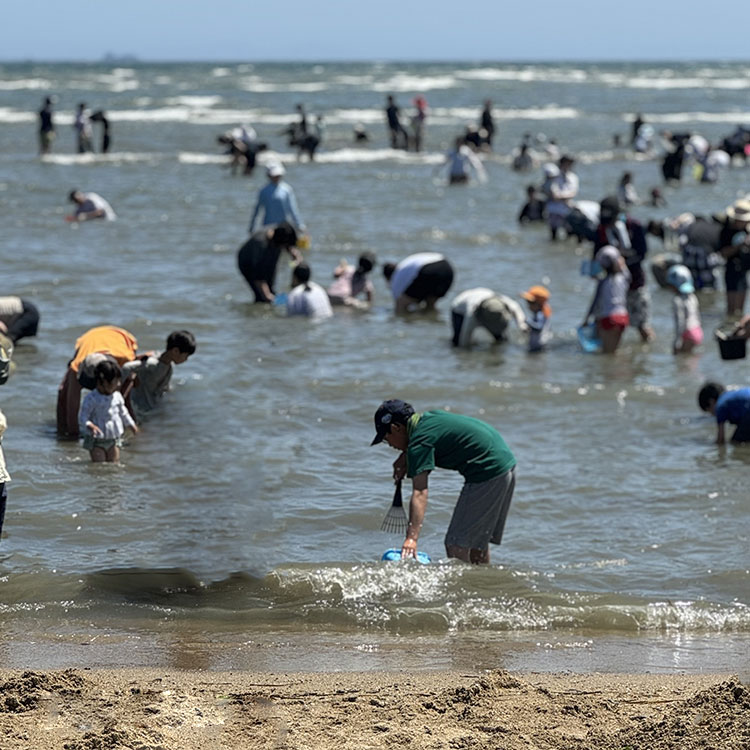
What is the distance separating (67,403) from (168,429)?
911 mm

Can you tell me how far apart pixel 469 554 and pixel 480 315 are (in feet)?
21.1

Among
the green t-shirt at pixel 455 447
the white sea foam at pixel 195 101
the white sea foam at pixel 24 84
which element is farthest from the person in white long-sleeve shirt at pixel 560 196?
the white sea foam at pixel 24 84

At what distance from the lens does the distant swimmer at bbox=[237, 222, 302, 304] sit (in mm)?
15289

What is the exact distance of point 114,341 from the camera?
33.6 ft

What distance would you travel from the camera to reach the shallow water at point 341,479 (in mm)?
7219

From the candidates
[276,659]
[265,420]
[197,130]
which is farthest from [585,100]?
[276,659]

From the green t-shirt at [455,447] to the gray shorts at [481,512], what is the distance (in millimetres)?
61

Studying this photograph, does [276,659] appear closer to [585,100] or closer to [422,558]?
[422,558]

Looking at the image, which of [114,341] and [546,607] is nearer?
[546,607]

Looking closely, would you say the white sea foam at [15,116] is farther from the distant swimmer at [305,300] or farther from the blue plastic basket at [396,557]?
the blue plastic basket at [396,557]

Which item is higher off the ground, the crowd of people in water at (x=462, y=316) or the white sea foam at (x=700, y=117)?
the white sea foam at (x=700, y=117)

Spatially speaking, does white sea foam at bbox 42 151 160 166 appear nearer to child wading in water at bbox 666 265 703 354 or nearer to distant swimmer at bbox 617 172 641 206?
distant swimmer at bbox 617 172 641 206

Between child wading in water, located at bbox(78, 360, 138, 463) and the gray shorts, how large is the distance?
9.67 feet

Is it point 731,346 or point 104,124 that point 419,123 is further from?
point 731,346
